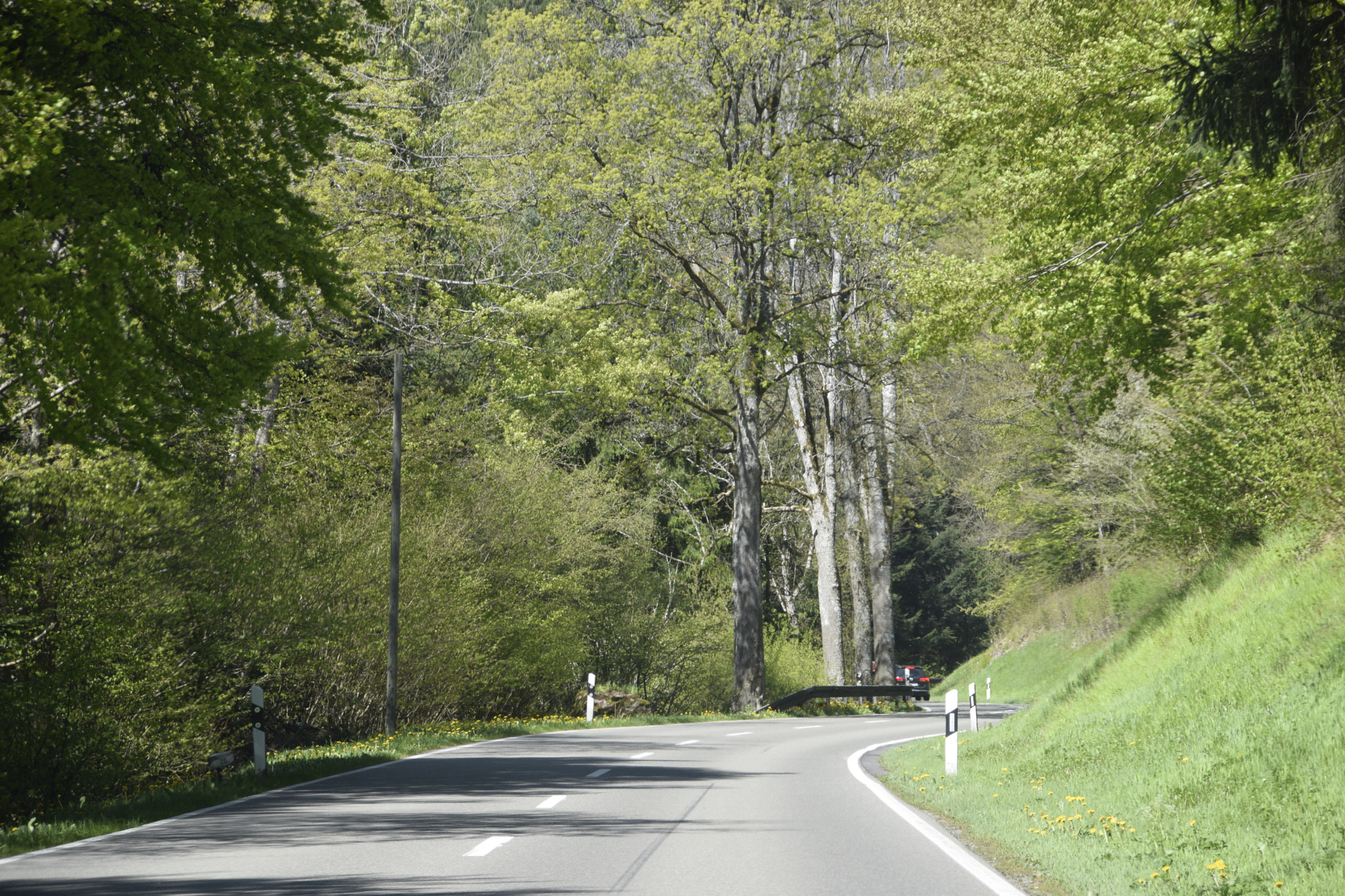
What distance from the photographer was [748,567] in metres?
31.5

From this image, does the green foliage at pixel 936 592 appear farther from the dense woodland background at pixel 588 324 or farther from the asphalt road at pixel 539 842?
the asphalt road at pixel 539 842

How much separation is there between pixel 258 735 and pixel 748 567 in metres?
17.4

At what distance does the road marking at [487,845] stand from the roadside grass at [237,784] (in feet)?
11.1

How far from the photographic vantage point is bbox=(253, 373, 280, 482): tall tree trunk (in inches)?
899

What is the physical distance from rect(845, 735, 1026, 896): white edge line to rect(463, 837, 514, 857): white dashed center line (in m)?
3.25

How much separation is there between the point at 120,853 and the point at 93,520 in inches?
340

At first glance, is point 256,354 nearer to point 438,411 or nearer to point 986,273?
point 986,273

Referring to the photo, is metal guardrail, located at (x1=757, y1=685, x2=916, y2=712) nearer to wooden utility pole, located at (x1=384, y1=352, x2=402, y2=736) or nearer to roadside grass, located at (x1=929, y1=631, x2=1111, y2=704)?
roadside grass, located at (x1=929, y1=631, x2=1111, y2=704)

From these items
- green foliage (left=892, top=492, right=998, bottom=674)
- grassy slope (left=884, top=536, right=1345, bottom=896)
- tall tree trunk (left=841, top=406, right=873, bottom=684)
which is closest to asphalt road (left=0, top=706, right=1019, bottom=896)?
grassy slope (left=884, top=536, right=1345, bottom=896)

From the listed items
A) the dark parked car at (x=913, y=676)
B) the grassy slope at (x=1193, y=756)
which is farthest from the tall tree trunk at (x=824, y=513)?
the dark parked car at (x=913, y=676)

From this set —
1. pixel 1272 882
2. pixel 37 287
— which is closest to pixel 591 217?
pixel 37 287

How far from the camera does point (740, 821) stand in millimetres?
11047

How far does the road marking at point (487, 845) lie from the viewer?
9.01 m

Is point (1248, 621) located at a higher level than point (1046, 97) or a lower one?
lower
